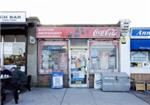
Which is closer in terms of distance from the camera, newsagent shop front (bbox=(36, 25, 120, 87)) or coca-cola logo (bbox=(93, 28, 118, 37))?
coca-cola logo (bbox=(93, 28, 118, 37))

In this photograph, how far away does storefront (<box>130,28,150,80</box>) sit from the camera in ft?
64.4

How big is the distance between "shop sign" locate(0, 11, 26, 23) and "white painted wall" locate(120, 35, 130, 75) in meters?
5.73

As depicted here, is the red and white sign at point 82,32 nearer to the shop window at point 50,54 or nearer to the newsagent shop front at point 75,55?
the newsagent shop front at point 75,55

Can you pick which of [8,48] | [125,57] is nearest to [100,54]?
[125,57]

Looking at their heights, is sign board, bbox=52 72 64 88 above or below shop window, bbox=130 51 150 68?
below

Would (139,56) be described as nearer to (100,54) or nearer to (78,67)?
(100,54)

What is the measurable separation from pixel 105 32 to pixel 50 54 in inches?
134

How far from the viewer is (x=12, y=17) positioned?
1900cm

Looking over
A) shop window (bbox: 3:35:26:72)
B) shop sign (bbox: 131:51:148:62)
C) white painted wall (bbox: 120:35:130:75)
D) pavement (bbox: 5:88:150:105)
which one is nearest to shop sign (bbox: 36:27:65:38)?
shop window (bbox: 3:35:26:72)

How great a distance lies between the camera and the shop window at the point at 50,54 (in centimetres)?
2008

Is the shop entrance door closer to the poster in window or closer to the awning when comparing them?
the awning

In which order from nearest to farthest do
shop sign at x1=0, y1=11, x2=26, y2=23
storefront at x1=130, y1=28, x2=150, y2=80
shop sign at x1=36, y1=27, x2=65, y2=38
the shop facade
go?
1. shop sign at x1=0, y1=11, x2=26, y2=23
2. the shop facade
3. storefront at x1=130, y1=28, x2=150, y2=80
4. shop sign at x1=36, y1=27, x2=65, y2=38

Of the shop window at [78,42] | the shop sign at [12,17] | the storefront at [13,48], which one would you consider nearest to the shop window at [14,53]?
the storefront at [13,48]

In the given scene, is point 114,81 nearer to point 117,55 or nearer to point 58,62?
point 117,55
